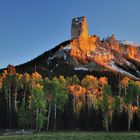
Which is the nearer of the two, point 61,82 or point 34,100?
point 34,100

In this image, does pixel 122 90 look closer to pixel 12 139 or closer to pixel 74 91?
pixel 74 91

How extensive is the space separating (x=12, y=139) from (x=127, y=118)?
2076 inches

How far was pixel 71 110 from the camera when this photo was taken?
125 m

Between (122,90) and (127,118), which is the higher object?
(122,90)

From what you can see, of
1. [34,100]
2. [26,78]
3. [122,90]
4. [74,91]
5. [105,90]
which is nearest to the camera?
[34,100]

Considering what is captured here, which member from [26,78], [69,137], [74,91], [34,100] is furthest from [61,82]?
[69,137]

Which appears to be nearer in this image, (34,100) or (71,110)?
(34,100)

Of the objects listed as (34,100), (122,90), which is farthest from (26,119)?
(122,90)

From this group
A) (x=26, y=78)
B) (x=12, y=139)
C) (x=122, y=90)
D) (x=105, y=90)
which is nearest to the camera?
(x=12, y=139)

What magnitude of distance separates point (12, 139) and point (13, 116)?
4873 centimetres

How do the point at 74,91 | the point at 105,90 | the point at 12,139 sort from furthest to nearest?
the point at 74,91
the point at 105,90
the point at 12,139

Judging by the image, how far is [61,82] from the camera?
125 m

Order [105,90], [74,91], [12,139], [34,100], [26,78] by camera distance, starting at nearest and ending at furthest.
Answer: [12,139], [34,100], [105,90], [74,91], [26,78]

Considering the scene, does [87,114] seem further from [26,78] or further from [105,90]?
[26,78]
